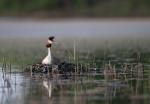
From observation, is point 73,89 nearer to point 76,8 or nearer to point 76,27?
point 76,27

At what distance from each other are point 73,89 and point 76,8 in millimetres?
29037

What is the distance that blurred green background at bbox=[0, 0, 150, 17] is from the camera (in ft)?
137

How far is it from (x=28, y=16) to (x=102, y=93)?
97.1 ft

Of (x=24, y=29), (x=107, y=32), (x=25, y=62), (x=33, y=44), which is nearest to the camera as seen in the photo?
(x=25, y=62)

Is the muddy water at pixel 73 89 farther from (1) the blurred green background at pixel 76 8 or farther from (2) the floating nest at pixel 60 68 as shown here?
(1) the blurred green background at pixel 76 8

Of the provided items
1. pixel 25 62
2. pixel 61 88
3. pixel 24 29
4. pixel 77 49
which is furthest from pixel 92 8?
pixel 61 88

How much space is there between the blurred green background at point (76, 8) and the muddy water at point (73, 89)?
25.9m

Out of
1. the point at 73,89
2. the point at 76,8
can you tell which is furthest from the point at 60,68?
the point at 76,8

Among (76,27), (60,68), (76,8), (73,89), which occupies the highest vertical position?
(76,8)

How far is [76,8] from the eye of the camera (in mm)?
42938

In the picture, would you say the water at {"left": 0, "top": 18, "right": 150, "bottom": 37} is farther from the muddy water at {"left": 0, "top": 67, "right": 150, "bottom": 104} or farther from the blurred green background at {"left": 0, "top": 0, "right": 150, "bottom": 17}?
the muddy water at {"left": 0, "top": 67, "right": 150, "bottom": 104}

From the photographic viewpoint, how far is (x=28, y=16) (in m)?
42.8

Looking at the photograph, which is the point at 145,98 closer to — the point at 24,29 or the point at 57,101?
the point at 57,101

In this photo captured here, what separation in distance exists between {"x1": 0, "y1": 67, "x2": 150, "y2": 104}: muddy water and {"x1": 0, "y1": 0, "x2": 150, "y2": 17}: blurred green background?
2592cm
